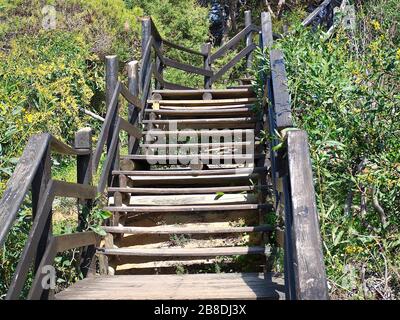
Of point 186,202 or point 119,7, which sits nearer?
point 186,202

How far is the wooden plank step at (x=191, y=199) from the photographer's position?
18.5ft

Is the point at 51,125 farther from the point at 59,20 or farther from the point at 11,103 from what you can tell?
the point at 59,20

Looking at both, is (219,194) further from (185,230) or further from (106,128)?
(106,128)

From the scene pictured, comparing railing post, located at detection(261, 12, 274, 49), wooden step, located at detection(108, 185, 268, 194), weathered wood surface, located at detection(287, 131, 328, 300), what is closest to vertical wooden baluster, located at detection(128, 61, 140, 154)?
railing post, located at detection(261, 12, 274, 49)

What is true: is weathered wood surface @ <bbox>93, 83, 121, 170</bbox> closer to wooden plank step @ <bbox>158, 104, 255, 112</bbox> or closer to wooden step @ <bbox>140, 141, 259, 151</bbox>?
wooden step @ <bbox>140, 141, 259, 151</bbox>

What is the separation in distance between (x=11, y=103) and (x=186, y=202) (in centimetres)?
186

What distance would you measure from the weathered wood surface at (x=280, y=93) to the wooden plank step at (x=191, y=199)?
148 cm

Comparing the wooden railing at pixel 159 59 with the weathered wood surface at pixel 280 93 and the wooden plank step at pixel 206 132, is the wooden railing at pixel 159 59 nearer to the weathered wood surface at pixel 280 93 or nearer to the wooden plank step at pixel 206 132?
the wooden plank step at pixel 206 132

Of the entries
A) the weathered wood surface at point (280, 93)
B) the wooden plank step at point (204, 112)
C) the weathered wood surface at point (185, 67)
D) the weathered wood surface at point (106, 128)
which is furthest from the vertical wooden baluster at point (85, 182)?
the weathered wood surface at point (185, 67)

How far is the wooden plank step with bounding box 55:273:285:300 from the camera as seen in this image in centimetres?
366

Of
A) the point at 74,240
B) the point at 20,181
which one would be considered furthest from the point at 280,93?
the point at 20,181

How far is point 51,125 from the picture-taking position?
22.2 ft

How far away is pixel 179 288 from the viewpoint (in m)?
3.93

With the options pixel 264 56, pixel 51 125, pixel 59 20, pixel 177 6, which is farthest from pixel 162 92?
pixel 177 6
